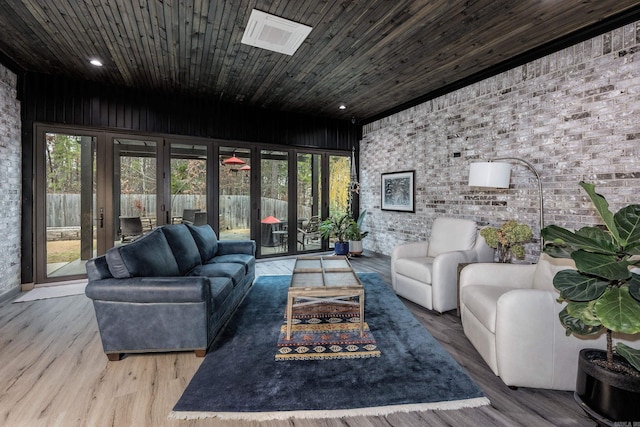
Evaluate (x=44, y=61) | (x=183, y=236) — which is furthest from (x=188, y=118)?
(x=183, y=236)

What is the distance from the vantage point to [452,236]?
3941 millimetres

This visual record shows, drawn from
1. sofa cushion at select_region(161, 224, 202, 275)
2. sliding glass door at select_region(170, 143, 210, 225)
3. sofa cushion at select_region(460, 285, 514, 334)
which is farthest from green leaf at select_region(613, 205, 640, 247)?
sliding glass door at select_region(170, 143, 210, 225)

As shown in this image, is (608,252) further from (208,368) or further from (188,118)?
(188,118)

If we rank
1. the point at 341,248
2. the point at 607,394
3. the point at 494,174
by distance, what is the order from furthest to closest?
the point at 341,248, the point at 494,174, the point at 607,394

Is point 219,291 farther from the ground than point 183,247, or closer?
closer

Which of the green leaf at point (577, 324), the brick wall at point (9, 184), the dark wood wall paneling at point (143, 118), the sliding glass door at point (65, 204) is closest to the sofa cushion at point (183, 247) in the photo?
the sliding glass door at point (65, 204)

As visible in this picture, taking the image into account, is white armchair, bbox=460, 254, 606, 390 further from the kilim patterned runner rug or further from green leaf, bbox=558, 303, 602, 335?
the kilim patterned runner rug

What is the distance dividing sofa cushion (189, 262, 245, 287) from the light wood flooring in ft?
2.74

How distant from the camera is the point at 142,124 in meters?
4.91

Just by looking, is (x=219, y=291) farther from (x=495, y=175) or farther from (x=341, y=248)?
(x=341, y=248)

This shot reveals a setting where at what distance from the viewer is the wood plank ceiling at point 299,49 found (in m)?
2.74

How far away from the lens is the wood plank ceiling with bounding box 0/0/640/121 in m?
2.74

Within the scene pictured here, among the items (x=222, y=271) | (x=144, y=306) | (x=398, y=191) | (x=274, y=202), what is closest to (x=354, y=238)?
(x=398, y=191)

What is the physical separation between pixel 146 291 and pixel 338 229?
4388 mm
